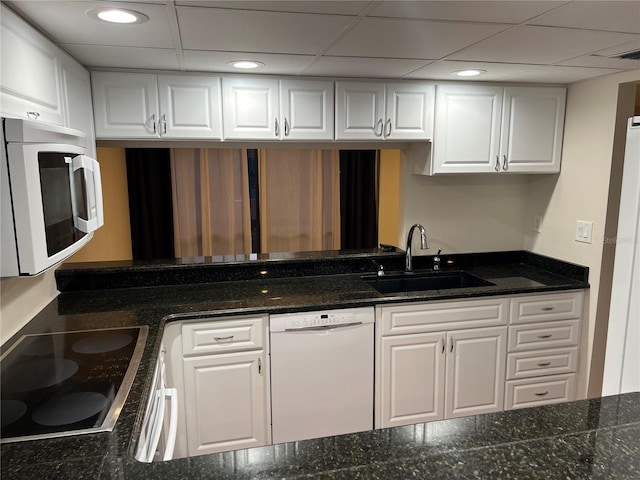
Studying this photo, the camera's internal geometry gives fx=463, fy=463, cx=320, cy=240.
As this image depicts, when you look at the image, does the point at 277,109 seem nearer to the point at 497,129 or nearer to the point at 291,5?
the point at 291,5

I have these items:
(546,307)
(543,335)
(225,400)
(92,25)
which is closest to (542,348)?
(543,335)

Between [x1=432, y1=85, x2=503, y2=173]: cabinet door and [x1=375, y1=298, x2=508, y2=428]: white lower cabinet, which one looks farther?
[x1=432, y1=85, x2=503, y2=173]: cabinet door

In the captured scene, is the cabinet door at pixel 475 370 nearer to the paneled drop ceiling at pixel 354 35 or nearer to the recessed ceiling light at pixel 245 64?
the paneled drop ceiling at pixel 354 35

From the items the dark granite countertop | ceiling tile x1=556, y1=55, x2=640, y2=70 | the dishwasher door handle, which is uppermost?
ceiling tile x1=556, y1=55, x2=640, y2=70

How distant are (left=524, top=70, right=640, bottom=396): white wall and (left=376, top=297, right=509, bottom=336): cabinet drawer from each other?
0.62m

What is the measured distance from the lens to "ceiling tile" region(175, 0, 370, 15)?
1.45 meters

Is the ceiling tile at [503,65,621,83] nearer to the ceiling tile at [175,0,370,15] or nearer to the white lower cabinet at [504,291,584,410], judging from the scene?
the white lower cabinet at [504,291,584,410]

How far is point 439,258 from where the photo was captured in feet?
10.3

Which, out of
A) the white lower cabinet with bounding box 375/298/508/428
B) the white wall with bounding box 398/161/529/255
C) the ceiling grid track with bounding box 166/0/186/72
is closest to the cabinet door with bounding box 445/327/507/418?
the white lower cabinet with bounding box 375/298/508/428

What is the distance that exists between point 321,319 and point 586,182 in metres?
1.82

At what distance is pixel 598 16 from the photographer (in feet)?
5.22

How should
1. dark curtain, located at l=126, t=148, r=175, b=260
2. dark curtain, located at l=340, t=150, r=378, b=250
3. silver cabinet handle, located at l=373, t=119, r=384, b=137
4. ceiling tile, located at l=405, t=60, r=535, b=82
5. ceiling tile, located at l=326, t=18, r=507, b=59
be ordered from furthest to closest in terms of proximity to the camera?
dark curtain, located at l=340, t=150, r=378, b=250 < dark curtain, located at l=126, t=148, r=175, b=260 < silver cabinet handle, located at l=373, t=119, r=384, b=137 < ceiling tile, located at l=405, t=60, r=535, b=82 < ceiling tile, located at l=326, t=18, r=507, b=59

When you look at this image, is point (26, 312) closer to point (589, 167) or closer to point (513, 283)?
point (513, 283)

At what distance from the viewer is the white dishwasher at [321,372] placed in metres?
2.41
